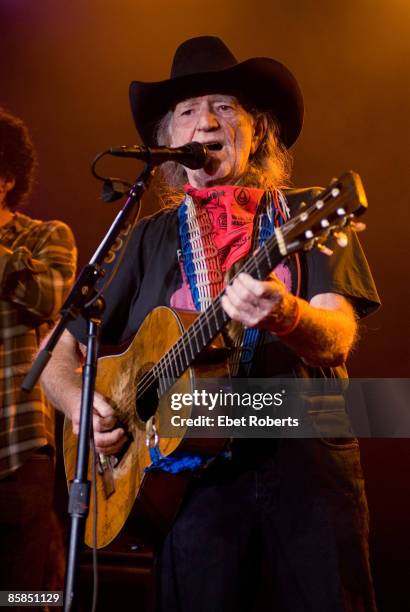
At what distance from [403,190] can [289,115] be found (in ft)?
4.55

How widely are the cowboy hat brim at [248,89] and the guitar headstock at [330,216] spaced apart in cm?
98

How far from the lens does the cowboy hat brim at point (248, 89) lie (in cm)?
238

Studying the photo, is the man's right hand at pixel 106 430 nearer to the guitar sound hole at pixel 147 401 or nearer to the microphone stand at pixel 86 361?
the guitar sound hole at pixel 147 401

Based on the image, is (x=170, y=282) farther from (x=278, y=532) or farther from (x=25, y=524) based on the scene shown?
(x=25, y=524)

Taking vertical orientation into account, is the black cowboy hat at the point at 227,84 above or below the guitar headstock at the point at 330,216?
above

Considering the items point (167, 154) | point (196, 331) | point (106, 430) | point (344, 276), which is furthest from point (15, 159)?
point (344, 276)

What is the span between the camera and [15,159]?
311 cm

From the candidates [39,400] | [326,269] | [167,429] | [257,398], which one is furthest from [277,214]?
[39,400]

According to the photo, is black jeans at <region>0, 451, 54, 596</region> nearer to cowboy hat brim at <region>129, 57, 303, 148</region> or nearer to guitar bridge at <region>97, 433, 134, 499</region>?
guitar bridge at <region>97, 433, 134, 499</region>

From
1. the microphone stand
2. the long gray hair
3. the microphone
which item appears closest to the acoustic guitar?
the microphone stand

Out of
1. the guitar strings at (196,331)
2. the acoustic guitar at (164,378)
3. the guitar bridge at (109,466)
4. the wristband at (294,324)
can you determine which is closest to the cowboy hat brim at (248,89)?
the acoustic guitar at (164,378)

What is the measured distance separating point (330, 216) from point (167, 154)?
1.94ft

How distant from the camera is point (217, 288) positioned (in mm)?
2012

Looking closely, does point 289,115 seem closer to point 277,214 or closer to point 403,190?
point 277,214
